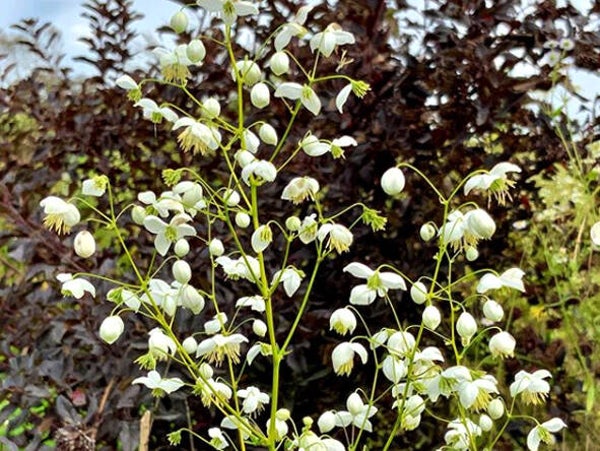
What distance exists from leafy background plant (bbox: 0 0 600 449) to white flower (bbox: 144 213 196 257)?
88cm

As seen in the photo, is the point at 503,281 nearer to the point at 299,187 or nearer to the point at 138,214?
the point at 299,187

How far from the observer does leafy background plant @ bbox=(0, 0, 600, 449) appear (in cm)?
268

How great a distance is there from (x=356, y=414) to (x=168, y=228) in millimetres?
554

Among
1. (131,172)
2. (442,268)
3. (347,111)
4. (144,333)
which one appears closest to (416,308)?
(442,268)

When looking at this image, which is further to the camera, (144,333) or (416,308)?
(416,308)

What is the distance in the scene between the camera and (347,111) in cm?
282

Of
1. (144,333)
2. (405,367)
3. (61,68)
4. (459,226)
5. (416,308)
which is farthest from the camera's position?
(61,68)

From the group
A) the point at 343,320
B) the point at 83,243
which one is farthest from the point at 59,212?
the point at 343,320

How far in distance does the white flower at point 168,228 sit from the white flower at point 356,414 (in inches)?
18.7

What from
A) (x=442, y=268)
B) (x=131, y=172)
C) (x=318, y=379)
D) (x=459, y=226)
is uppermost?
(x=459, y=226)

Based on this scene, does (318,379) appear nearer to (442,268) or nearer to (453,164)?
(442,268)

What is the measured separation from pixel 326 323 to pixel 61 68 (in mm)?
1343

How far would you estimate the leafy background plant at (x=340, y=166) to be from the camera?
8.79 feet

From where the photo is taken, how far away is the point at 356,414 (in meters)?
1.92
